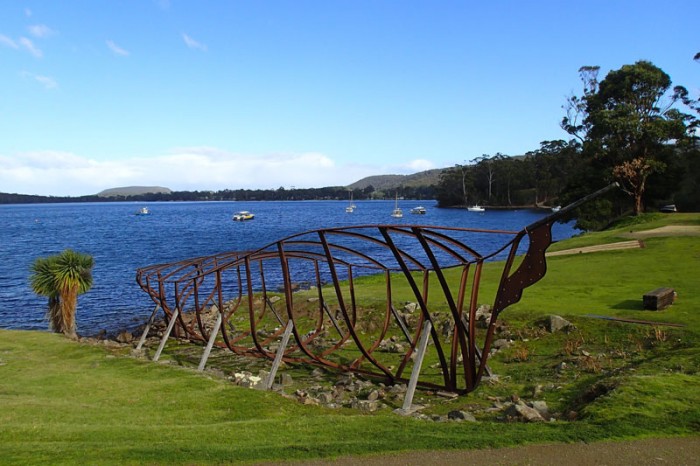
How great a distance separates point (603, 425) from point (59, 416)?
872cm

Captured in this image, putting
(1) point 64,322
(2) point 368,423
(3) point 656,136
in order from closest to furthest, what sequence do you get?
(2) point 368,423
(1) point 64,322
(3) point 656,136

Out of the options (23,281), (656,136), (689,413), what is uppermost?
(656,136)

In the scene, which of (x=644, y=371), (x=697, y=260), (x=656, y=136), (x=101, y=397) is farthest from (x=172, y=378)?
(x=656, y=136)

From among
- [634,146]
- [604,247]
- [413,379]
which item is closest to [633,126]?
[634,146]

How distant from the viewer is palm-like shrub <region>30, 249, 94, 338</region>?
61.6ft

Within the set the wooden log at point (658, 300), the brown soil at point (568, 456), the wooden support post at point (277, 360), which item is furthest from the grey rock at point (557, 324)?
the brown soil at point (568, 456)

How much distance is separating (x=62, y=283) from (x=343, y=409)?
1323 cm

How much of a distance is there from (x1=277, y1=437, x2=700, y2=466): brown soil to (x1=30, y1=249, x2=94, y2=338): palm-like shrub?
15939 mm

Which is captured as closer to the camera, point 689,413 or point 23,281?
point 689,413

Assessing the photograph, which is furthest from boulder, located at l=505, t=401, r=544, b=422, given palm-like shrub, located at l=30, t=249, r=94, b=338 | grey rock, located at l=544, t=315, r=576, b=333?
palm-like shrub, located at l=30, t=249, r=94, b=338

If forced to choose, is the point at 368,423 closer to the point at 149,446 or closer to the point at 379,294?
the point at 149,446

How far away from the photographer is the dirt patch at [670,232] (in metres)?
28.9

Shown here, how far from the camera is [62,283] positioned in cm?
1872

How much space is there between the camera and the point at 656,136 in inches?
1725
